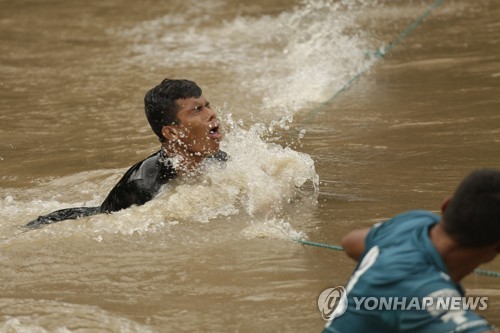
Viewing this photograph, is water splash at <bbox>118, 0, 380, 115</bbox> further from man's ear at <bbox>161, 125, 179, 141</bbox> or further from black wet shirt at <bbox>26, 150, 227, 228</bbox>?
black wet shirt at <bbox>26, 150, 227, 228</bbox>

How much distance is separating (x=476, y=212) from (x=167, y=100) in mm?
3559

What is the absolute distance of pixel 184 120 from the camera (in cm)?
635

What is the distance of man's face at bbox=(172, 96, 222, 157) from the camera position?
20.8 ft

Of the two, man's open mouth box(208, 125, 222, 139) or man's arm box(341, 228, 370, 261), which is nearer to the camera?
man's arm box(341, 228, 370, 261)

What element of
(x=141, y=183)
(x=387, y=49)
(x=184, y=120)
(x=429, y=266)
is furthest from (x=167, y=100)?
(x=387, y=49)

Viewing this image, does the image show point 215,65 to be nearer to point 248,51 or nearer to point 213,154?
point 248,51

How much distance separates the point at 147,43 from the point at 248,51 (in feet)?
5.16

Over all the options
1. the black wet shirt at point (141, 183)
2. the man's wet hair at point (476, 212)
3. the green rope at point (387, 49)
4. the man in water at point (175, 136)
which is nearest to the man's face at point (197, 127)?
the man in water at point (175, 136)

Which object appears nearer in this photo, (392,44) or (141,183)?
(141,183)

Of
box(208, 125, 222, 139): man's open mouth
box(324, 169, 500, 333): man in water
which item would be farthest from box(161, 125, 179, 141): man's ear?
box(324, 169, 500, 333): man in water

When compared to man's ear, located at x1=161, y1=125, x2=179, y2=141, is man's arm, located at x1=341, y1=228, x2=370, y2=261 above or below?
above

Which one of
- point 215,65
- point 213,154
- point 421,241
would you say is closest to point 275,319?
point 421,241

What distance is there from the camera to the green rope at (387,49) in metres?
9.34

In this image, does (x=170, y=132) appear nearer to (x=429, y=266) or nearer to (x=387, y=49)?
(x=429, y=266)
